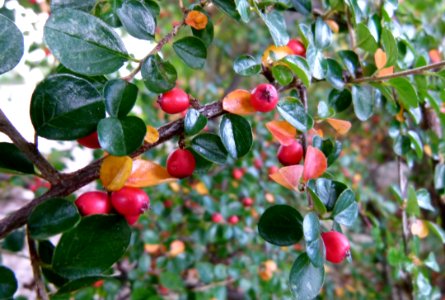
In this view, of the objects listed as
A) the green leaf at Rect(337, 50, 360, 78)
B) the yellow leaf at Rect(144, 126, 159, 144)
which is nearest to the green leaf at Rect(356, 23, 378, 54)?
the green leaf at Rect(337, 50, 360, 78)

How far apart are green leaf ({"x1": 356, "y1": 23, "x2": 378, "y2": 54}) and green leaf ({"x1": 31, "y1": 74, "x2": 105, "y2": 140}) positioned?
443 mm

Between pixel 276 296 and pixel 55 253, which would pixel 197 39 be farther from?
pixel 276 296

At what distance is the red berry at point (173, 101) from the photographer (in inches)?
20.8

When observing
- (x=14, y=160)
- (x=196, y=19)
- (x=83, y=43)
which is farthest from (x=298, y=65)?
(x=14, y=160)

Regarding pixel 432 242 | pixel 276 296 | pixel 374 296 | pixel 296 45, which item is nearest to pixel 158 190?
pixel 276 296

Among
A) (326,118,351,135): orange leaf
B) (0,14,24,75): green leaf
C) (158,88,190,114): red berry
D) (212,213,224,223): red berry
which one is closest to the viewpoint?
(0,14,24,75): green leaf

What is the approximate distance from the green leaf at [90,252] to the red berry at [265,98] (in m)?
0.23

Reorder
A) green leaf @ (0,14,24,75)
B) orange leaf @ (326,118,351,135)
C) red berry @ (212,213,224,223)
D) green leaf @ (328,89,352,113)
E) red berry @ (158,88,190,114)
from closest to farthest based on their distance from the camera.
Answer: green leaf @ (0,14,24,75) → red berry @ (158,88,190,114) → orange leaf @ (326,118,351,135) → green leaf @ (328,89,352,113) → red berry @ (212,213,224,223)

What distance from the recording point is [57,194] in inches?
19.3

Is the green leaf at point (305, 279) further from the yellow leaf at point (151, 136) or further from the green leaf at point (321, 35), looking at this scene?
the green leaf at point (321, 35)

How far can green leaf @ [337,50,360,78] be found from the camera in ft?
2.36

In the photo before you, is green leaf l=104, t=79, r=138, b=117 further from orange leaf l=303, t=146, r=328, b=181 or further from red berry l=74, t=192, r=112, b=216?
orange leaf l=303, t=146, r=328, b=181

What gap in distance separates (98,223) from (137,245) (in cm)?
91

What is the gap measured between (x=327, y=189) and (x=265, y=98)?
151 millimetres
